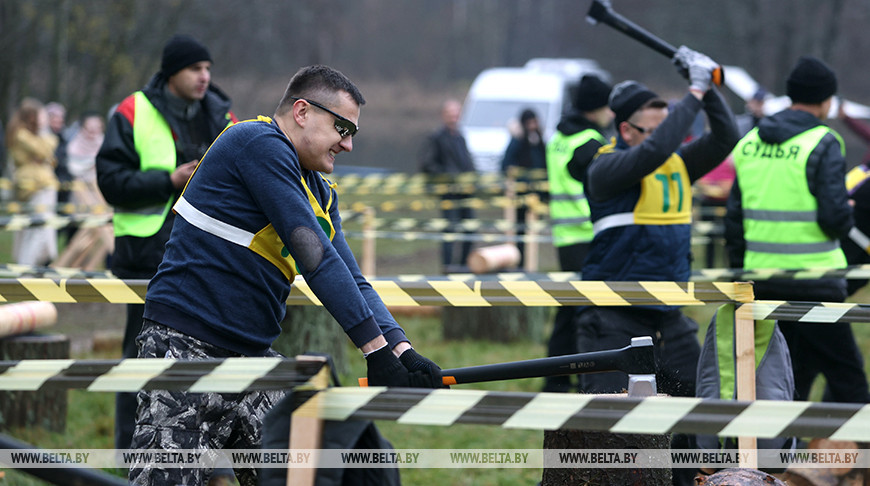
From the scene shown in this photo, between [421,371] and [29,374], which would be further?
[421,371]

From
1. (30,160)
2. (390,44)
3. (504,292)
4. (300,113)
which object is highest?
(390,44)

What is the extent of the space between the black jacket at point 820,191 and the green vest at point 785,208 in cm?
4

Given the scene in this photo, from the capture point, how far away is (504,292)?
14.2 feet

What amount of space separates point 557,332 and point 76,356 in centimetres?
444

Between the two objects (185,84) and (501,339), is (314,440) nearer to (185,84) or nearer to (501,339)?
(185,84)

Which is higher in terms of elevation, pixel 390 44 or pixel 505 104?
pixel 390 44

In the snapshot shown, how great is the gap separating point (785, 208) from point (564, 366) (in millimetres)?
2840

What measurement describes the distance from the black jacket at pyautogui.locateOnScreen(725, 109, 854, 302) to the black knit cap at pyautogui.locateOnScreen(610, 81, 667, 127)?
0.75 meters

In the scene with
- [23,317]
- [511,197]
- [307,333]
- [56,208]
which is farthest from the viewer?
[511,197]

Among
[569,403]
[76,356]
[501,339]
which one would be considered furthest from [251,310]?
[501,339]

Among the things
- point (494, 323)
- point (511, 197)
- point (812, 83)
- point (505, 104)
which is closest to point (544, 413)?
point (812, 83)

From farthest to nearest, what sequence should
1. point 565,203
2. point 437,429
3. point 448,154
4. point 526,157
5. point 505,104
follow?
point 505,104 < point 526,157 < point 448,154 < point 565,203 < point 437,429

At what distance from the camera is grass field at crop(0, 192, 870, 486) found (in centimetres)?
578

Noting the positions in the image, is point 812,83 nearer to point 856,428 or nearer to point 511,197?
point 856,428
